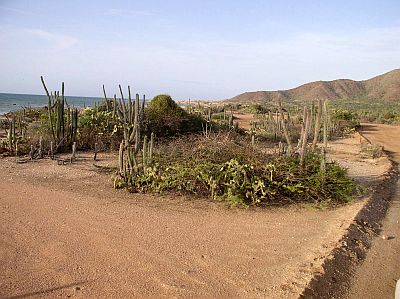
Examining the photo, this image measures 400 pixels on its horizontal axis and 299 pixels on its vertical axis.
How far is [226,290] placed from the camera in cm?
385

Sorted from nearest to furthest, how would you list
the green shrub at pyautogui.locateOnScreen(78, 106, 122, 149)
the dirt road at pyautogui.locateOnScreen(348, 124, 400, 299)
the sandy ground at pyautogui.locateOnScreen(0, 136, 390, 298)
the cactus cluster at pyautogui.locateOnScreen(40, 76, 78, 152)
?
the sandy ground at pyautogui.locateOnScreen(0, 136, 390, 298), the dirt road at pyautogui.locateOnScreen(348, 124, 400, 299), the cactus cluster at pyautogui.locateOnScreen(40, 76, 78, 152), the green shrub at pyautogui.locateOnScreen(78, 106, 122, 149)

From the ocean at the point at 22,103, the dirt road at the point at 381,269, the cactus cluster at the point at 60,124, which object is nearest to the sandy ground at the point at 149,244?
the dirt road at the point at 381,269

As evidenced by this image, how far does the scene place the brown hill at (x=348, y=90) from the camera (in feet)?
222

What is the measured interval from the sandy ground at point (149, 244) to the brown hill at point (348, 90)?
2462 inches

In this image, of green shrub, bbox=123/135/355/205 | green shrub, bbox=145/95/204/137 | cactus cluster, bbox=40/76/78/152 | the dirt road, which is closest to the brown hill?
green shrub, bbox=145/95/204/137

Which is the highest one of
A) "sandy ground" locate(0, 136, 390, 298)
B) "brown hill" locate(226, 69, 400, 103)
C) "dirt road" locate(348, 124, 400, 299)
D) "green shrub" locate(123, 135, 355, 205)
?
"brown hill" locate(226, 69, 400, 103)

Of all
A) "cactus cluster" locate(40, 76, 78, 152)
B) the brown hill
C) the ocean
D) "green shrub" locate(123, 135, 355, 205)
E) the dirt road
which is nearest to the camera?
the dirt road

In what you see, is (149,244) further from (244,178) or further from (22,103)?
(22,103)

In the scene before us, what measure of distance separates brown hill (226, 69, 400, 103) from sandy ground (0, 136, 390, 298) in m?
62.5

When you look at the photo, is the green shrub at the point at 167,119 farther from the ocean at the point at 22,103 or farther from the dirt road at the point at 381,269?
the dirt road at the point at 381,269

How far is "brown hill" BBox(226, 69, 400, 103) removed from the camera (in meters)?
67.7

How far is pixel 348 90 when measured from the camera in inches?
2980

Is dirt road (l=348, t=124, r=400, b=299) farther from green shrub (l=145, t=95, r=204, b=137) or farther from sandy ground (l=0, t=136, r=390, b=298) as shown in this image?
green shrub (l=145, t=95, r=204, b=137)

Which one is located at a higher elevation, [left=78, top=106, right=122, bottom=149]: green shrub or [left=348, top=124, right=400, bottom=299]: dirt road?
[left=78, top=106, right=122, bottom=149]: green shrub
